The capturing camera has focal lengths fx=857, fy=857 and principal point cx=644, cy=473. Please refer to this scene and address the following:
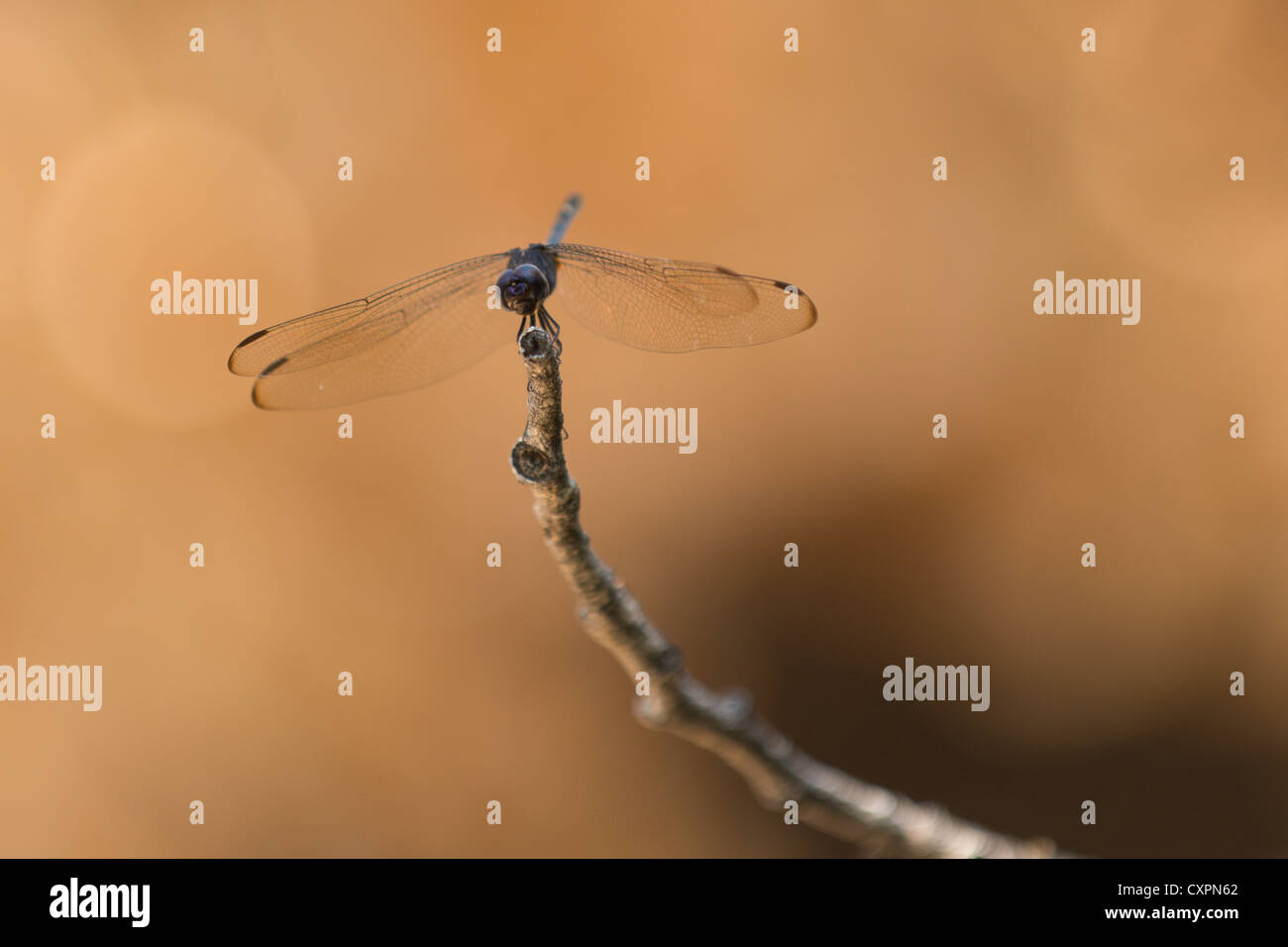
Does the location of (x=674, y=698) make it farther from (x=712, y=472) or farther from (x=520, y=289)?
(x=712, y=472)

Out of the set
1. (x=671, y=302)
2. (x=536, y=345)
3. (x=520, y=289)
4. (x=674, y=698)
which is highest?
(x=671, y=302)

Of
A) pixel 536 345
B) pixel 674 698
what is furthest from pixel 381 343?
pixel 674 698

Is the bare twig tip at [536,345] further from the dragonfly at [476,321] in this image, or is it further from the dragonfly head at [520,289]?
the dragonfly at [476,321]

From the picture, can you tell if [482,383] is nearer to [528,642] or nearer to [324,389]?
[528,642]

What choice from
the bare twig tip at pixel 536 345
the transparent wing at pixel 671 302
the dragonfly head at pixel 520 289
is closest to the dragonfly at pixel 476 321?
the transparent wing at pixel 671 302

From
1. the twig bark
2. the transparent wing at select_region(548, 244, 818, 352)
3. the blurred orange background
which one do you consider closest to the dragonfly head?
the twig bark

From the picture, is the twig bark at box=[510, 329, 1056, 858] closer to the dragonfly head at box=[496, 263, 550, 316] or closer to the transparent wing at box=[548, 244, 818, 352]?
the dragonfly head at box=[496, 263, 550, 316]

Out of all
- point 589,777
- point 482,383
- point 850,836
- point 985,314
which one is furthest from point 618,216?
point 850,836
